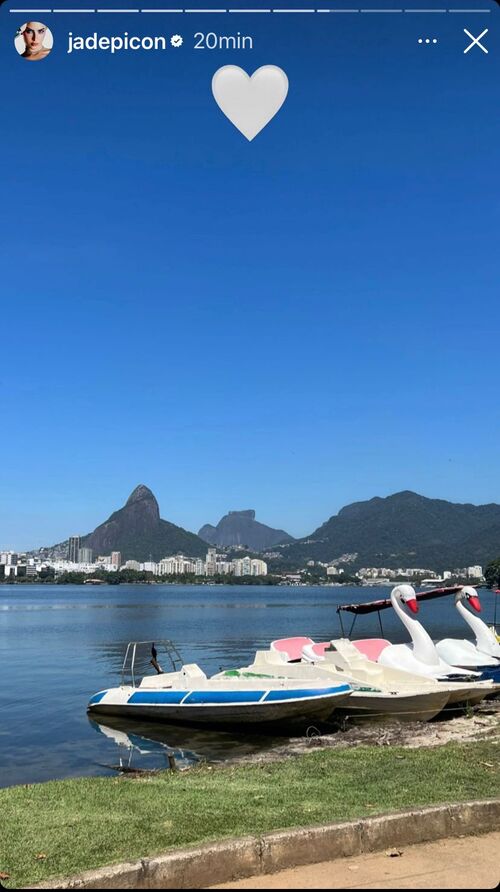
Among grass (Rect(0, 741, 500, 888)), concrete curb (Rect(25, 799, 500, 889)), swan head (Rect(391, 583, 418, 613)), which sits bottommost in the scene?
grass (Rect(0, 741, 500, 888))

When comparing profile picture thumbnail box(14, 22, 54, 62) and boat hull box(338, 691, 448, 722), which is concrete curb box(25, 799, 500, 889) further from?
boat hull box(338, 691, 448, 722)

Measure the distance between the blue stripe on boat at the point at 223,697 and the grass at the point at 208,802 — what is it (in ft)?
20.2

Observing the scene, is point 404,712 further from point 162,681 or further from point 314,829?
point 314,829

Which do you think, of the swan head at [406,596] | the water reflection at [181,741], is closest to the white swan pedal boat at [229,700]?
the water reflection at [181,741]

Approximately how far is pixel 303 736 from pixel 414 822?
10.7 m

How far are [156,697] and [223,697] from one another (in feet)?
5.70

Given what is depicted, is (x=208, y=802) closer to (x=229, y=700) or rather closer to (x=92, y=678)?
(x=229, y=700)

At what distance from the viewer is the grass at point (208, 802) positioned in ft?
17.9

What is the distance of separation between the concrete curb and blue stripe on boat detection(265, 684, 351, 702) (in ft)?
32.8

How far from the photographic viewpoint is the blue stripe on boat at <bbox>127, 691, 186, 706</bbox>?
1680 cm

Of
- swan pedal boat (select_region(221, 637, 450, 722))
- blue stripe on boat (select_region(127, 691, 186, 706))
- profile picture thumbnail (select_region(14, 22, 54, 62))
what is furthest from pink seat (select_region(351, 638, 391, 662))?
profile picture thumbnail (select_region(14, 22, 54, 62))

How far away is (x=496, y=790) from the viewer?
274 inches

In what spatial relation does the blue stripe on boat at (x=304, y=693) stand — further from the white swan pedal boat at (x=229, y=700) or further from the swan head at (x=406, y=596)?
the swan head at (x=406, y=596)

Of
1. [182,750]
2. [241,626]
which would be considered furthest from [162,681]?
[241,626]
